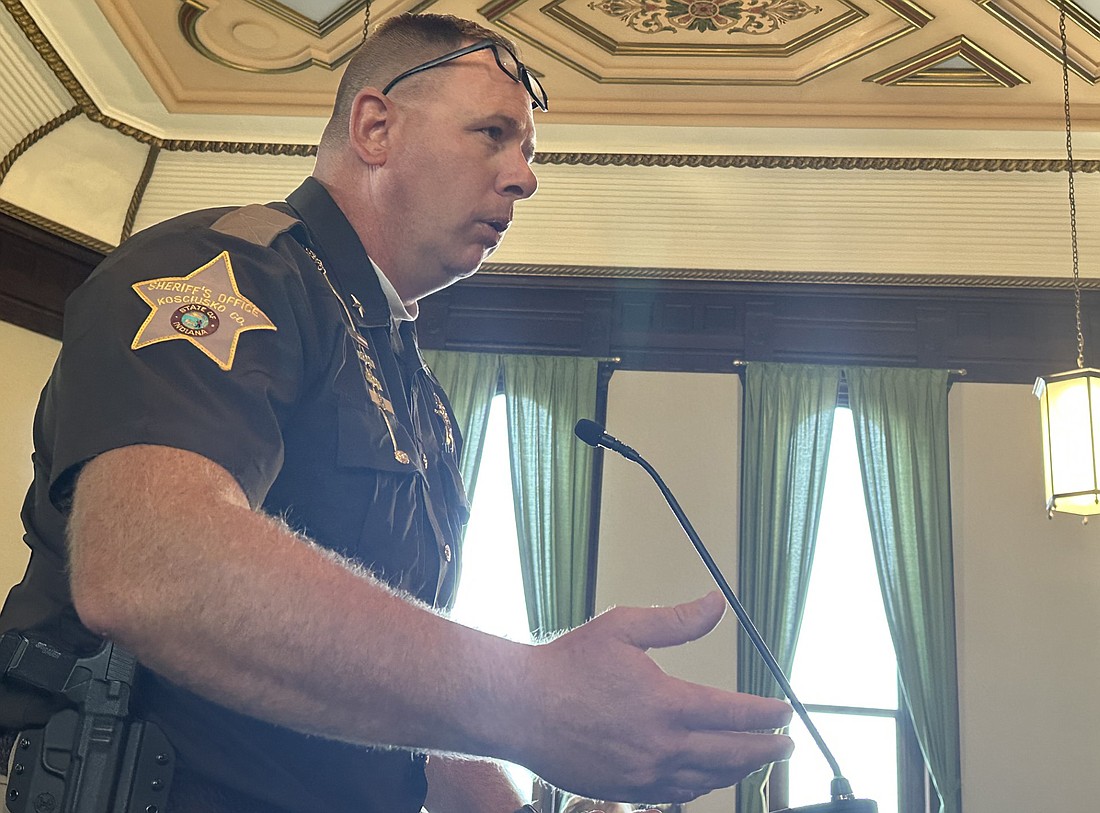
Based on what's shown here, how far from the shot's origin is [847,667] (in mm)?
6965

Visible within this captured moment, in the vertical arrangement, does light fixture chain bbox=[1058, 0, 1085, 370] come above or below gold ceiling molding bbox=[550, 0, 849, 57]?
below

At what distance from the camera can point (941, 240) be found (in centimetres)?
743

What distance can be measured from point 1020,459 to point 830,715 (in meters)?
1.91

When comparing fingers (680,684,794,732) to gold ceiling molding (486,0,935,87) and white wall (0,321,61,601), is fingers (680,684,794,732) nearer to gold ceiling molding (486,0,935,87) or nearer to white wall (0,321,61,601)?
gold ceiling molding (486,0,935,87)

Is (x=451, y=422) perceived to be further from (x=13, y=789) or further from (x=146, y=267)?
(x=13, y=789)

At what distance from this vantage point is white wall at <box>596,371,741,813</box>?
701cm

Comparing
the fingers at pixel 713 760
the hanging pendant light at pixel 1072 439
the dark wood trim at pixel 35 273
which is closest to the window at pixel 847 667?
the hanging pendant light at pixel 1072 439

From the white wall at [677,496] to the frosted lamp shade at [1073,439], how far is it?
101 inches

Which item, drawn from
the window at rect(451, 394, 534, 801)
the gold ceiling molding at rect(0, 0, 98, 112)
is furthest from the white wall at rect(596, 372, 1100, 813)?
the gold ceiling molding at rect(0, 0, 98, 112)

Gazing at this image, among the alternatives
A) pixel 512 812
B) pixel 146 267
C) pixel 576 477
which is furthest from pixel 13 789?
pixel 576 477

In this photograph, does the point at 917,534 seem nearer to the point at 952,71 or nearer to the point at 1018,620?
the point at 1018,620

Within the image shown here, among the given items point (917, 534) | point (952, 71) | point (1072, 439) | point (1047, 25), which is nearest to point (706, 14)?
point (952, 71)

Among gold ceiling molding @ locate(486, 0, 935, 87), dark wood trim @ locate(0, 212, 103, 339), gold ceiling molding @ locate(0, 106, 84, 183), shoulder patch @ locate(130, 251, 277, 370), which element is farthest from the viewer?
dark wood trim @ locate(0, 212, 103, 339)

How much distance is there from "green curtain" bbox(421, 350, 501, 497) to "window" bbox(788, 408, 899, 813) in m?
2.12
